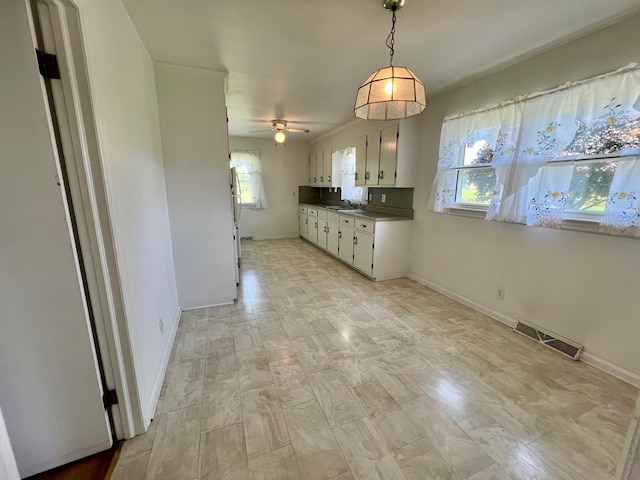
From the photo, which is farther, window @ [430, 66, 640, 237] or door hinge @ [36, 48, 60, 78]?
window @ [430, 66, 640, 237]

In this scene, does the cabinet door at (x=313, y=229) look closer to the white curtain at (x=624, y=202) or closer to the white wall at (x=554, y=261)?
the white wall at (x=554, y=261)

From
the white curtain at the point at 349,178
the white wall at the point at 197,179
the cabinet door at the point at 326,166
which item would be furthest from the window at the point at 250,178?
the white wall at the point at 197,179

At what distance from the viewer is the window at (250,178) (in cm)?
605

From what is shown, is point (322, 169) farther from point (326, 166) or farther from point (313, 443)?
point (313, 443)

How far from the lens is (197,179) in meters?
2.65

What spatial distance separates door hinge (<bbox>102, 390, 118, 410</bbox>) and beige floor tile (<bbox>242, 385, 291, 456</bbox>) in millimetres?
669

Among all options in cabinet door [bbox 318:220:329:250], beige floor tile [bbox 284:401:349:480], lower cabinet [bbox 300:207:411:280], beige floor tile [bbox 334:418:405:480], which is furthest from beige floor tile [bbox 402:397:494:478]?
cabinet door [bbox 318:220:329:250]

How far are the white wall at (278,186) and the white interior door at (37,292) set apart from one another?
5245 mm

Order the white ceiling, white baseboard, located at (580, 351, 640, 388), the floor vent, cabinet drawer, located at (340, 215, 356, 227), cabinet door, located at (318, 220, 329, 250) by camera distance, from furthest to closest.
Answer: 1. cabinet door, located at (318, 220, 329, 250)
2. cabinet drawer, located at (340, 215, 356, 227)
3. the floor vent
4. white baseboard, located at (580, 351, 640, 388)
5. the white ceiling

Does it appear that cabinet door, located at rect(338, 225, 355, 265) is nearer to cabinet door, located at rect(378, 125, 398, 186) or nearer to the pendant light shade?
cabinet door, located at rect(378, 125, 398, 186)

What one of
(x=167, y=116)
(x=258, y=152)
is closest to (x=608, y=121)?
(x=167, y=116)

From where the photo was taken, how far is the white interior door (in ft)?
3.23

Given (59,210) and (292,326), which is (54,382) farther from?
(292,326)

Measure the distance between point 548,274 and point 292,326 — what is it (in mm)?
2304
